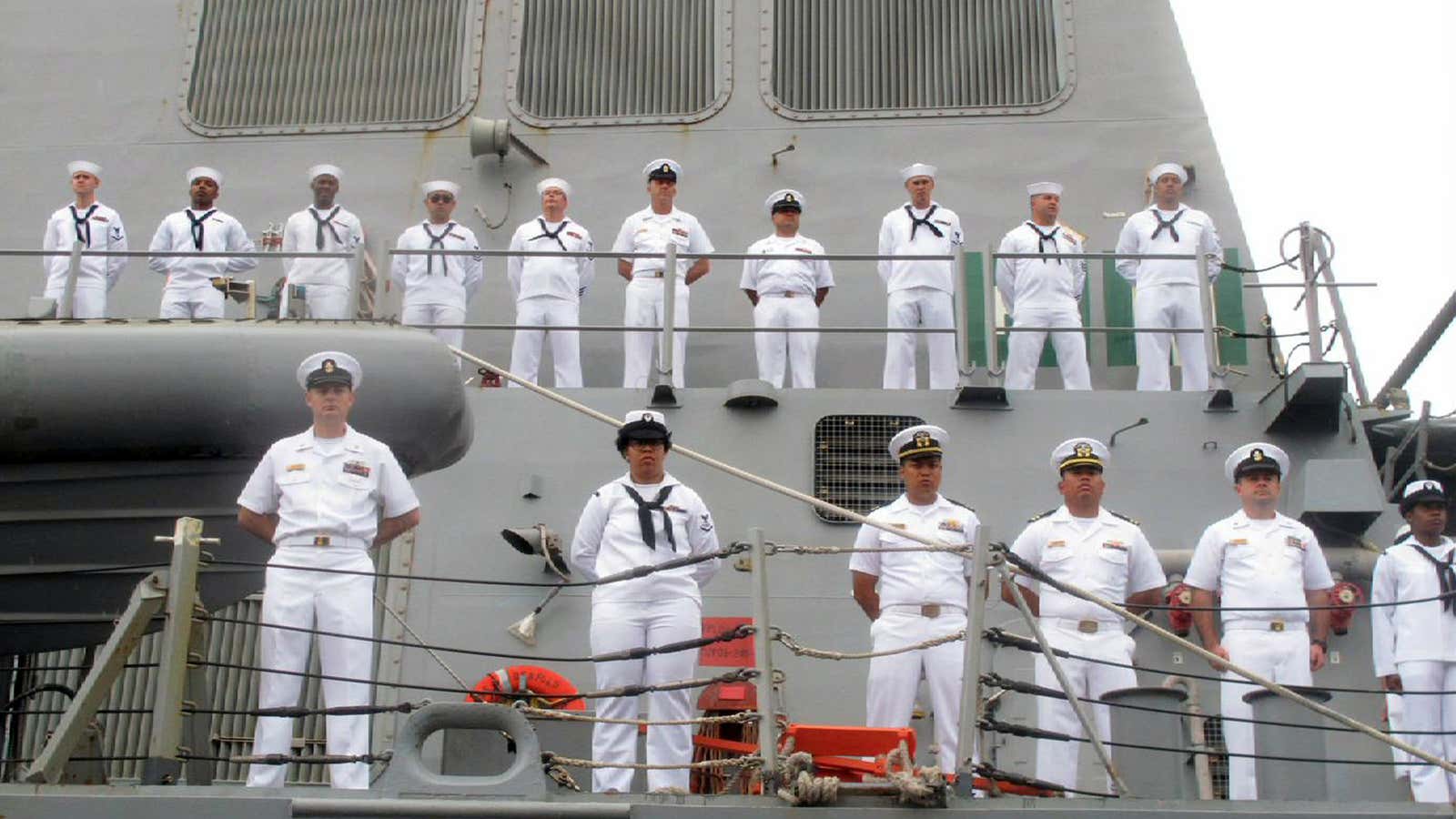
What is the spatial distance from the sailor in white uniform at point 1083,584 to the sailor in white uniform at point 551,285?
2589 millimetres

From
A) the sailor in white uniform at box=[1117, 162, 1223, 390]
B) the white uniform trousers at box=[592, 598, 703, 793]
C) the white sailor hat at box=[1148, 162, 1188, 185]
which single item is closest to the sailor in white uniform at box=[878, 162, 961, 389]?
the sailor in white uniform at box=[1117, 162, 1223, 390]

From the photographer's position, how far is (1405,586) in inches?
248

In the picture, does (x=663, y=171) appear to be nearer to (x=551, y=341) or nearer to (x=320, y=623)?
(x=551, y=341)

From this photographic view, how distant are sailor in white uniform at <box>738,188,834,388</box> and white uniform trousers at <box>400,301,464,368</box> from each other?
3.93 feet

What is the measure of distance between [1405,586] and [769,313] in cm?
286

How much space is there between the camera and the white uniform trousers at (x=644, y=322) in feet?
26.5

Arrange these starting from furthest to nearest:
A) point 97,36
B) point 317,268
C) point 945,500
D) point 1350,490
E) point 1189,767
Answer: point 97,36
point 317,268
point 1350,490
point 945,500
point 1189,767

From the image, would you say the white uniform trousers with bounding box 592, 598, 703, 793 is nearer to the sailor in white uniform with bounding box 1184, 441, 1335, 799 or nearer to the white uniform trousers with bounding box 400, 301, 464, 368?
the sailor in white uniform with bounding box 1184, 441, 1335, 799

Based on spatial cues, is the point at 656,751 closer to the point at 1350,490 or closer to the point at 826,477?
the point at 826,477

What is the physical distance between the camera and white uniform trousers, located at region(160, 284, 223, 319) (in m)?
8.39

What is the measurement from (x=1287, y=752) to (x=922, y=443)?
1.65 metres

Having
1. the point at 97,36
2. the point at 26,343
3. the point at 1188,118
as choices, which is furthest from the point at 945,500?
the point at 97,36

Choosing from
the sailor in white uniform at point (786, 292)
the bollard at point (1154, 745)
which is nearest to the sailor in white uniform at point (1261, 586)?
the bollard at point (1154, 745)

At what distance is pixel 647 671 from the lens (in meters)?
5.68
